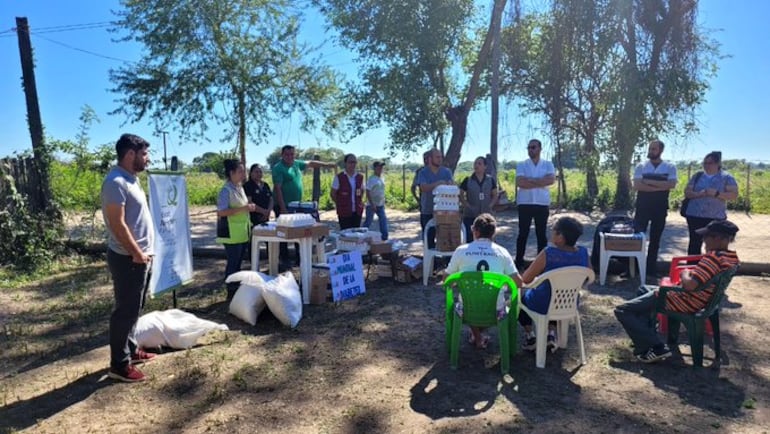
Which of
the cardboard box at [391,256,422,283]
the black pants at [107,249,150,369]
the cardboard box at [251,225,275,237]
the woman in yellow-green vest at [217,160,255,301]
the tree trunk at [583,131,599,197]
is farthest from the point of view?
the tree trunk at [583,131,599,197]

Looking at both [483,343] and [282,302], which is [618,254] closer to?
[483,343]

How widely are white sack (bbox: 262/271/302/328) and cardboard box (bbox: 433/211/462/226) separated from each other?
82.2 inches

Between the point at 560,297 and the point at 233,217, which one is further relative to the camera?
the point at 233,217

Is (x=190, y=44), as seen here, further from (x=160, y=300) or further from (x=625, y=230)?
(x=625, y=230)

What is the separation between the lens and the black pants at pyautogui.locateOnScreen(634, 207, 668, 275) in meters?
6.27

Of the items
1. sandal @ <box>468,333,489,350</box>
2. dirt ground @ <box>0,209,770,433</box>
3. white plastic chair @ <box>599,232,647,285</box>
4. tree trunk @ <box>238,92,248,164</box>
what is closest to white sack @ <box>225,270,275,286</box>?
dirt ground @ <box>0,209,770,433</box>

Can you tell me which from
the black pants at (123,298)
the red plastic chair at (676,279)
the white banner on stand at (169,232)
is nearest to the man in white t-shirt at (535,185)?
the red plastic chair at (676,279)

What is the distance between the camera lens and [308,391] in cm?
342

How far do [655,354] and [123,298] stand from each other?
380cm

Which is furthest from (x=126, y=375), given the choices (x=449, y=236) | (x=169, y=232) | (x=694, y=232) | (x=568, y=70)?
(x=568, y=70)

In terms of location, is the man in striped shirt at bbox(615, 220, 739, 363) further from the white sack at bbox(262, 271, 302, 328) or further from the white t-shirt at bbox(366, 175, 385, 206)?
the white t-shirt at bbox(366, 175, 385, 206)

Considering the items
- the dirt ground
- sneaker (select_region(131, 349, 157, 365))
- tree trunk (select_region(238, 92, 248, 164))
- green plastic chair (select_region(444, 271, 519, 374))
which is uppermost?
tree trunk (select_region(238, 92, 248, 164))

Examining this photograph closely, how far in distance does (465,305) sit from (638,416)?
4.13 feet

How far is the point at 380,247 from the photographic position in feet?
20.7
